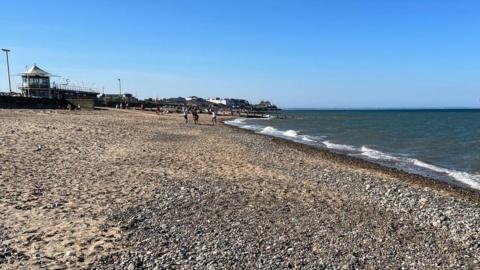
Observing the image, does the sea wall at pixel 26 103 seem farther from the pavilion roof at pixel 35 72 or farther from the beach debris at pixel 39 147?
the beach debris at pixel 39 147

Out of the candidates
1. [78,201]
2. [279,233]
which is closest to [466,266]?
[279,233]

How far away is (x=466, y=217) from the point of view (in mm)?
10531

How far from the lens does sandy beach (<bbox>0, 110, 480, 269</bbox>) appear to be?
279 inches

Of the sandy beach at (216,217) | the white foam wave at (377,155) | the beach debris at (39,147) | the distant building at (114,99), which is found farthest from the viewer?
the distant building at (114,99)

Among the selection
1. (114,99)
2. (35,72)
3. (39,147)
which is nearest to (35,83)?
(35,72)

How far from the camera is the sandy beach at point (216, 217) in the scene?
708cm

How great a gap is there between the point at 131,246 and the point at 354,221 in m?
4.88

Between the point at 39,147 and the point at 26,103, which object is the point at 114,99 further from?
the point at 39,147

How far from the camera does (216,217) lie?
923 centimetres

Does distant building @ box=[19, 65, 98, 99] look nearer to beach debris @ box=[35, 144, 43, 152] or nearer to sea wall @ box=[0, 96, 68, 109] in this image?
sea wall @ box=[0, 96, 68, 109]

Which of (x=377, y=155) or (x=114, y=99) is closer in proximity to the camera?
(x=377, y=155)

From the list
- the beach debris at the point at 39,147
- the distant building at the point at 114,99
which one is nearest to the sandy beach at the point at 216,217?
the beach debris at the point at 39,147

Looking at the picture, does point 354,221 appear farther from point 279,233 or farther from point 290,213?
point 279,233

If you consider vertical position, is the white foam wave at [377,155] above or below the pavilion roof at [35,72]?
below
